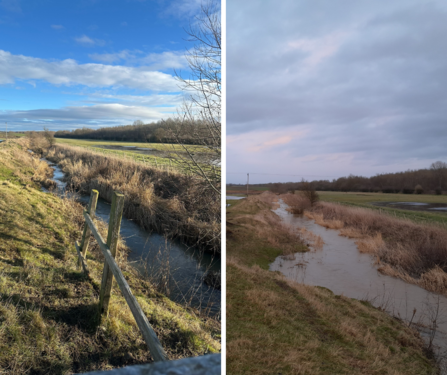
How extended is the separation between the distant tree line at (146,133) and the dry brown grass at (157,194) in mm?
899

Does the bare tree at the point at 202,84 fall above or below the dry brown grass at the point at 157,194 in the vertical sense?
above

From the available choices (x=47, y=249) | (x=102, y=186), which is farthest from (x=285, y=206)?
(x=102, y=186)

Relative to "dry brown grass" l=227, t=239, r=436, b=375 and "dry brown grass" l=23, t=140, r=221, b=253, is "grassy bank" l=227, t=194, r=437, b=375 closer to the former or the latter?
"dry brown grass" l=227, t=239, r=436, b=375

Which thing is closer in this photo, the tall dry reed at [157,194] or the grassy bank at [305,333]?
the grassy bank at [305,333]

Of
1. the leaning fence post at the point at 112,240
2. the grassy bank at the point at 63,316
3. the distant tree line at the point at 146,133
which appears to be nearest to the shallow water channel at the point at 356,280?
the grassy bank at the point at 63,316

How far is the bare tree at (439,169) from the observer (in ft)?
9.74

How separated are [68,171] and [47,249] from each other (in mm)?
6899

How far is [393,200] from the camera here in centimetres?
367

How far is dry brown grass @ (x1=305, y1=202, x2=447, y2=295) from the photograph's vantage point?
284 centimetres

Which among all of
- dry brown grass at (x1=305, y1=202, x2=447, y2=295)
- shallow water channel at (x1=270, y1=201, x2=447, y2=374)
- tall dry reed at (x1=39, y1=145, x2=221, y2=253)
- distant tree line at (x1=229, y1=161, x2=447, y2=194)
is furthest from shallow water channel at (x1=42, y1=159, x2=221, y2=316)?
dry brown grass at (x1=305, y1=202, x2=447, y2=295)

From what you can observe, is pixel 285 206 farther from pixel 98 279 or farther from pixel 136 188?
pixel 136 188

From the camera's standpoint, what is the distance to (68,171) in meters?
9.21

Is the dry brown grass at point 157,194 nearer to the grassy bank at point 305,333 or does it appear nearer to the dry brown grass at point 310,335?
the grassy bank at point 305,333

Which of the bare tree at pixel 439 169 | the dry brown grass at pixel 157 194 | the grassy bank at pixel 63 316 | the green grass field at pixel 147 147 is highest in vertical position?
the green grass field at pixel 147 147
